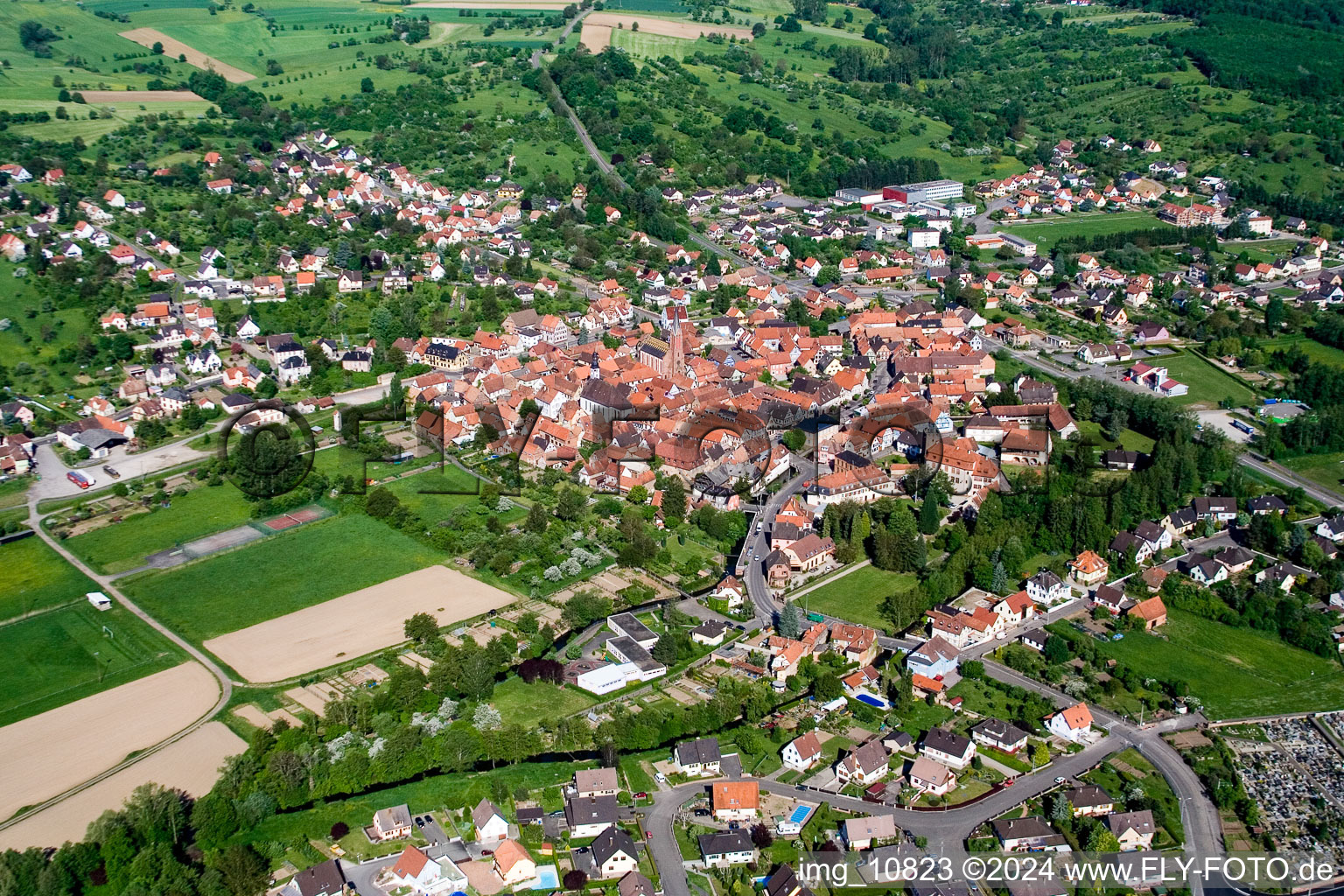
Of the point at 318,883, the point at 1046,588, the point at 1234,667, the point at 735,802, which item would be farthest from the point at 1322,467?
the point at 318,883

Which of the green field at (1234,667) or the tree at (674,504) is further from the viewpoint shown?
Result: the tree at (674,504)

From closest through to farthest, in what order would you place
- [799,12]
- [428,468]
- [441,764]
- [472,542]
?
[441,764] < [472,542] < [428,468] < [799,12]

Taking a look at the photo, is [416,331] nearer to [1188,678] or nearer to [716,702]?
[716,702]

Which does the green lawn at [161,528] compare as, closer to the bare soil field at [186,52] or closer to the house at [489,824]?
the house at [489,824]

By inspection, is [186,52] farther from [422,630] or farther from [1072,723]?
[1072,723]

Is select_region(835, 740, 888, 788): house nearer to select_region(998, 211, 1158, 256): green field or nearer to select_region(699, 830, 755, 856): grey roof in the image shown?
select_region(699, 830, 755, 856): grey roof

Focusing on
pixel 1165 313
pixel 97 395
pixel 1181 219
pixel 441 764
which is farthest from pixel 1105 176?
pixel 441 764

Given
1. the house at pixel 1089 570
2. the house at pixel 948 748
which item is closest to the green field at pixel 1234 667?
the house at pixel 1089 570

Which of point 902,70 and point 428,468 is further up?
point 902,70
